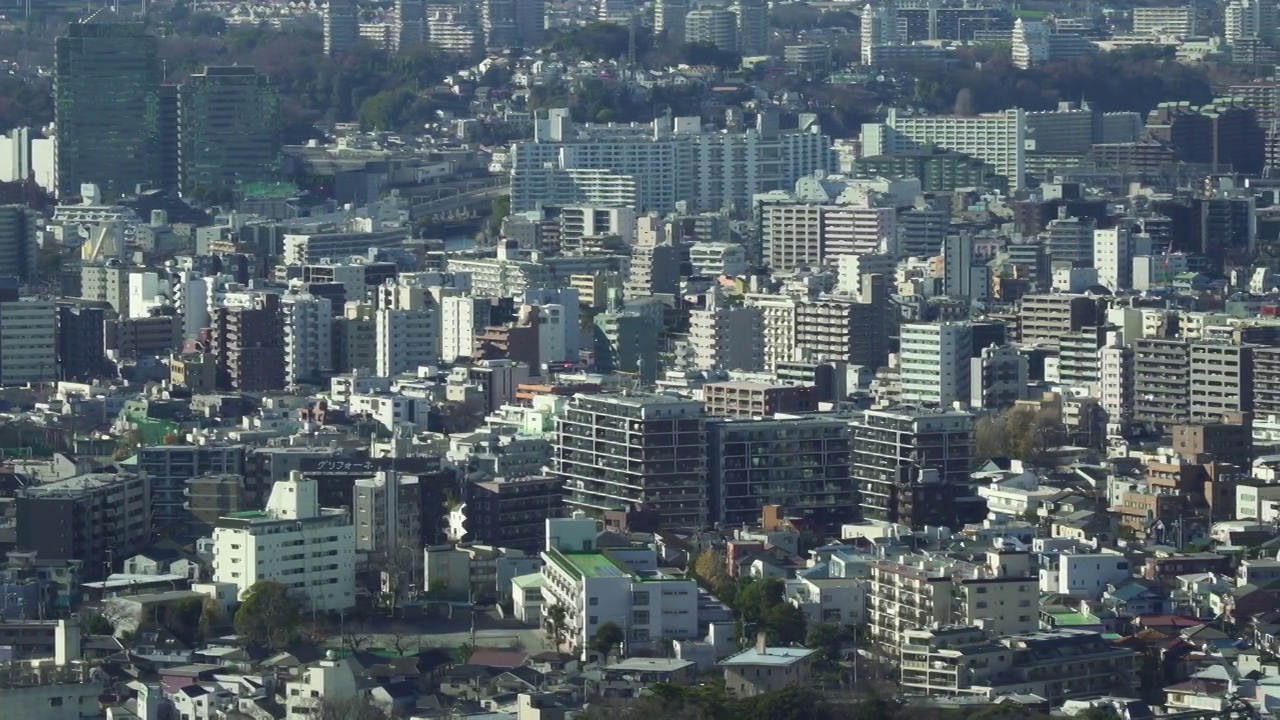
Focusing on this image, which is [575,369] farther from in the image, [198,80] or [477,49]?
[477,49]

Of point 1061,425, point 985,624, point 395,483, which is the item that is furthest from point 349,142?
point 985,624

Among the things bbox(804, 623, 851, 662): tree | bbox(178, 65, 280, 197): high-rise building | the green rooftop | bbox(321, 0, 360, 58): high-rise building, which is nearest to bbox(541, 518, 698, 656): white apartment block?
the green rooftop

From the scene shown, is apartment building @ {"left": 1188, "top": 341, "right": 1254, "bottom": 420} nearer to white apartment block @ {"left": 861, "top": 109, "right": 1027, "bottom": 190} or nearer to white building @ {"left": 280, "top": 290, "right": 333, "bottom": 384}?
white building @ {"left": 280, "top": 290, "right": 333, "bottom": 384}

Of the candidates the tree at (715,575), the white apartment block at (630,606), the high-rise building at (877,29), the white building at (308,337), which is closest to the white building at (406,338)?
the white building at (308,337)

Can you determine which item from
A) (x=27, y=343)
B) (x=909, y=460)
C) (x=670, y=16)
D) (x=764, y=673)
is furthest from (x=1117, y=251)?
(x=670, y=16)

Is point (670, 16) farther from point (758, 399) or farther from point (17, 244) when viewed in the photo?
point (758, 399)
